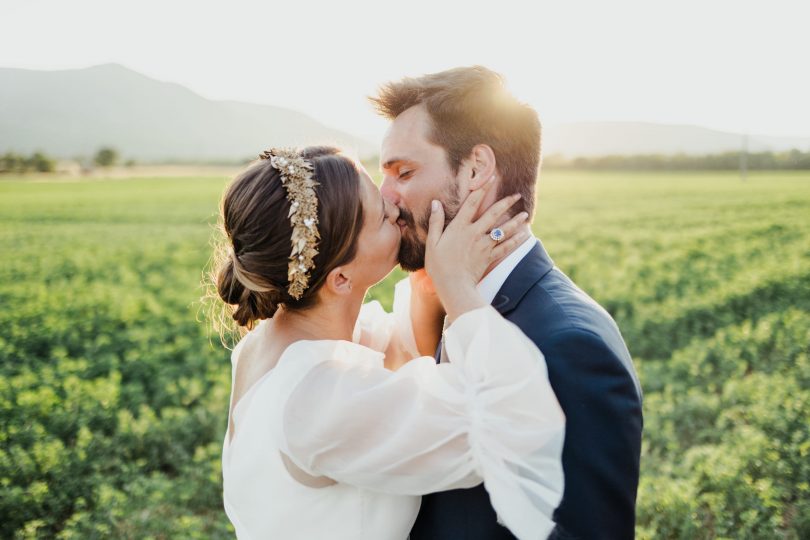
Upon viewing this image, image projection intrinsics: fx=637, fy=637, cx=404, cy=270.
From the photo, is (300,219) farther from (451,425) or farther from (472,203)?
(451,425)

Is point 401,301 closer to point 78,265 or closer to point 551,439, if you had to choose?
point 551,439

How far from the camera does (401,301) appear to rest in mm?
3564

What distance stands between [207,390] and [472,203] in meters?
5.56

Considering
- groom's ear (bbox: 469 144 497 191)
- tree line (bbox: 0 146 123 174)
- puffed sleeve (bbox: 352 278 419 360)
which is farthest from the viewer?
tree line (bbox: 0 146 123 174)

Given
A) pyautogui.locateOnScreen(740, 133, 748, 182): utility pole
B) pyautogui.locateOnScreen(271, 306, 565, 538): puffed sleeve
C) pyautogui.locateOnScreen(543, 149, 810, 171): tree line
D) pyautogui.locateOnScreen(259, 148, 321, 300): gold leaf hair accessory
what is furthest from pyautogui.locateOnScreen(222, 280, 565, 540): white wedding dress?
pyautogui.locateOnScreen(740, 133, 748, 182): utility pole

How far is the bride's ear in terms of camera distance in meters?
2.64

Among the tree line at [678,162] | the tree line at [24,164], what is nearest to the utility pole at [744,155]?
the tree line at [678,162]

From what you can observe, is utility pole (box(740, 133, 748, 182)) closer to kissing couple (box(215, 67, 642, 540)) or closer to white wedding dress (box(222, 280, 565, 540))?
kissing couple (box(215, 67, 642, 540))

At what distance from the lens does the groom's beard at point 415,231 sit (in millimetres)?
2803

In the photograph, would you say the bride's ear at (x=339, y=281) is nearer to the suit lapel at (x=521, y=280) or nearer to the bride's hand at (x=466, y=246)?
the bride's hand at (x=466, y=246)

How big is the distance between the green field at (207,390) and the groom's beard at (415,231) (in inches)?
116

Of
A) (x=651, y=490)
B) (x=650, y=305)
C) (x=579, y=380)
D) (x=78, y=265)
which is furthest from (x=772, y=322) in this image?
(x=78, y=265)

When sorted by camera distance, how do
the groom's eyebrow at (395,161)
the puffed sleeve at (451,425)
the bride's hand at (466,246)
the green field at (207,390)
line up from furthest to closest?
the green field at (207,390), the groom's eyebrow at (395,161), the bride's hand at (466,246), the puffed sleeve at (451,425)

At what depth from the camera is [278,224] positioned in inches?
97.5
